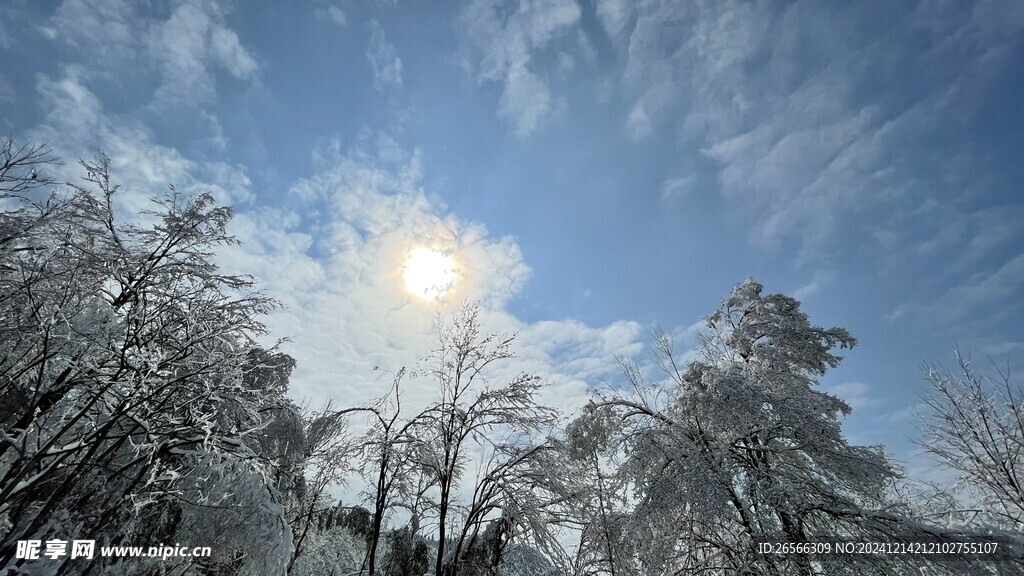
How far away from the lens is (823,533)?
21.6 feet

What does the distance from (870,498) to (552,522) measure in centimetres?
619

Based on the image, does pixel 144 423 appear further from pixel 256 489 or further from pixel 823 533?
pixel 823 533

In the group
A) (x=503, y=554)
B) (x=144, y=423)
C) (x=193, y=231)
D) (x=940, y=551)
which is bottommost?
(x=503, y=554)

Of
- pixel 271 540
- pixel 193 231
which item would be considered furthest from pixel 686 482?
pixel 193 231

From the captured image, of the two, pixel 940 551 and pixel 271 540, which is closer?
pixel 940 551

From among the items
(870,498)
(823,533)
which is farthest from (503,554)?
(870,498)

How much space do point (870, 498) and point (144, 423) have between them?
1135cm

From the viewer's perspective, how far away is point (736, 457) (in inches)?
297

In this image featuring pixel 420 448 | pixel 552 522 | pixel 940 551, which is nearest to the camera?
pixel 940 551

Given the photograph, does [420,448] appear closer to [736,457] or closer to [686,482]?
[686,482]

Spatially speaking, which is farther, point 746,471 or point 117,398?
point 746,471

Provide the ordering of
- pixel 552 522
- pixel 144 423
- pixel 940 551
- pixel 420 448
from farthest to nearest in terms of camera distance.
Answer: pixel 420 448 → pixel 552 522 → pixel 940 551 → pixel 144 423

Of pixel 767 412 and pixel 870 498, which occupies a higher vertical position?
pixel 767 412

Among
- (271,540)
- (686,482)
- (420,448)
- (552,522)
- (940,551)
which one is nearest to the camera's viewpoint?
(940,551)
